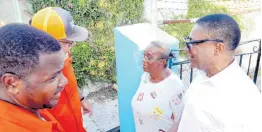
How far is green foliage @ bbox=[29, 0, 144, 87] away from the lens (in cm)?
509

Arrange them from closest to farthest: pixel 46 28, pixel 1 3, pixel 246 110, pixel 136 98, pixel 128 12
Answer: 1. pixel 246 110
2. pixel 46 28
3. pixel 136 98
4. pixel 1 3
5. pixel 128 12

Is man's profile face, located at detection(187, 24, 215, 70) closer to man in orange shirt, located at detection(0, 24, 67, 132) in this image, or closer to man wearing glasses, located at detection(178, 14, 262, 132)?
man wearing glasses, located at detection(178, 14, 262, 132)

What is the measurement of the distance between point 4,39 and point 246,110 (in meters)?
1.31

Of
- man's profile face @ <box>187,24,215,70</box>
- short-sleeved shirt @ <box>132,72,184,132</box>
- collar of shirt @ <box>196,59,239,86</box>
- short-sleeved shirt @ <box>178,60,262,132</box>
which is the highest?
man's profile face @ <box>187,24,215,70</box>

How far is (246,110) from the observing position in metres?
1.53

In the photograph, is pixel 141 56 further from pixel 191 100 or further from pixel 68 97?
pixel 191 100

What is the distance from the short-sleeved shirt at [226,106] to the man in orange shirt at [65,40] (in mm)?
1033

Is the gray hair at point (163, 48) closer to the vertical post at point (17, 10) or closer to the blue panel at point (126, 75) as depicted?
Result: the blue panel at point (126, 75)

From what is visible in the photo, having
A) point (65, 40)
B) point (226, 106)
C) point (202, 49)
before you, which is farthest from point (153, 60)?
point (226, 106)

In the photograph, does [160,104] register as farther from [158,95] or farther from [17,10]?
[17,10]

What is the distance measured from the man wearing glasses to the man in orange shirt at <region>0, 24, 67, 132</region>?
33.8 inches

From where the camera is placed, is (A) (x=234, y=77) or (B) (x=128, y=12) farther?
(B) (x=128, y=12)

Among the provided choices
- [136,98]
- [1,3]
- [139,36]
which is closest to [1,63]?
[136,98]

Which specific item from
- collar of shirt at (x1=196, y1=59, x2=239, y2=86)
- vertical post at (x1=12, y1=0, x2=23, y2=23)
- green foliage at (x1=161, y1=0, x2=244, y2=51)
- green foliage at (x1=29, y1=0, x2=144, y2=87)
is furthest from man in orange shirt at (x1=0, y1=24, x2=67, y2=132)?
green foliage at (x1=161, y1=0, x2=244, y2=51)
